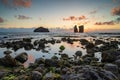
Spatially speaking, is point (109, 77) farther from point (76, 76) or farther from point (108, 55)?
point (108, 55)

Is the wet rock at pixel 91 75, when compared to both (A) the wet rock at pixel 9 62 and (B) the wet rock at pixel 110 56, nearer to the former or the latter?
(A) the wet rock at pixel 9 62

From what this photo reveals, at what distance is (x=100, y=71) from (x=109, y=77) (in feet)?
2.26

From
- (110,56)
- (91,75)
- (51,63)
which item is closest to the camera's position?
(91,75)

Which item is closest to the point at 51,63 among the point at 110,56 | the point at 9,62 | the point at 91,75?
the point at 9,62

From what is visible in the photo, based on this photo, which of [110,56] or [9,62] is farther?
[110,56]

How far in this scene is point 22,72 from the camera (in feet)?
57.8

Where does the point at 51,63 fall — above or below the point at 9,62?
below

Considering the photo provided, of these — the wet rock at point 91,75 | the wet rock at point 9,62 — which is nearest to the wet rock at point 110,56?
the wet rock at point 9,62

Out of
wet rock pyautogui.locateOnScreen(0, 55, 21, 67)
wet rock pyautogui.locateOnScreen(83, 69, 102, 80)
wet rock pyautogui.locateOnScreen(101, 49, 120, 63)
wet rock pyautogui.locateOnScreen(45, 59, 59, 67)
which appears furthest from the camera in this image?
wet rock pyautogui.locateOnScreen(101, 49, 120, 63)

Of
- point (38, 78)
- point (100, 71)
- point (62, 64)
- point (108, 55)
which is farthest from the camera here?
point (108, 55)

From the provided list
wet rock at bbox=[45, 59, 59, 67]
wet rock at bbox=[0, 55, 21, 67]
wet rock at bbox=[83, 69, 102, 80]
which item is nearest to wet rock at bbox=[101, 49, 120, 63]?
wet rock at bbox=[45, 59, 59, 67]

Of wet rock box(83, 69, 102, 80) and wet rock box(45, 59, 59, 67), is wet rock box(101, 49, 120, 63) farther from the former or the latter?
wet rock box(83, 69, 102, 80)

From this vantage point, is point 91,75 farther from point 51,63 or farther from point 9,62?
point 9,62

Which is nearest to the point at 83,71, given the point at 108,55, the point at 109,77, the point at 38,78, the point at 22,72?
the point at 109,77
